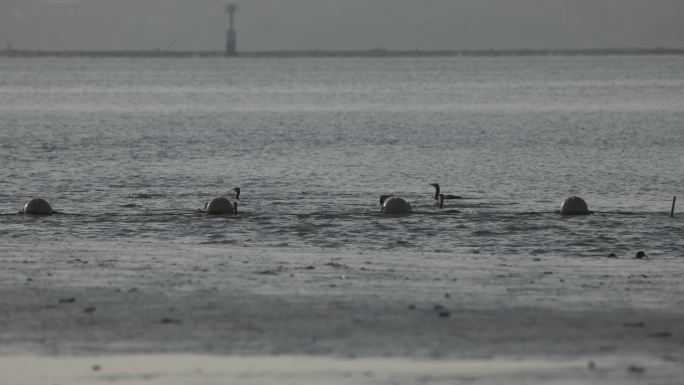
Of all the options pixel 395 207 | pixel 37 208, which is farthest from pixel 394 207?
pixel 37 208

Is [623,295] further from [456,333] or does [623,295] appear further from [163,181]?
[163,181]

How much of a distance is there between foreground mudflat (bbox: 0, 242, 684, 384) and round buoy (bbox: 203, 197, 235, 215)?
7910 millimetres

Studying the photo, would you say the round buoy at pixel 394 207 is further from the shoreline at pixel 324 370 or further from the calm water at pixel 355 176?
the shoreline at pixel 324 370

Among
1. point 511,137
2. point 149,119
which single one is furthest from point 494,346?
point 149,119

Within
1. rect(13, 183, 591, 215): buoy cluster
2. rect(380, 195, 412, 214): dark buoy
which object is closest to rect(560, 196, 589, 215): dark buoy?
rect(13, 183, 591, 215): buoy cluster

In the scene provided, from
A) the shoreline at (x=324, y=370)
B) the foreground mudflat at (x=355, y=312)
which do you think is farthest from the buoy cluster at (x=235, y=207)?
the shoreline at (x=324, y=370)

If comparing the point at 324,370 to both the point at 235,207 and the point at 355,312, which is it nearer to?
the point at 355,312

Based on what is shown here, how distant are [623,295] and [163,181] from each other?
28.8m

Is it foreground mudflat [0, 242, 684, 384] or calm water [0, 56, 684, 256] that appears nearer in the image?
foreground mudflat [0, 242, 684, 384]

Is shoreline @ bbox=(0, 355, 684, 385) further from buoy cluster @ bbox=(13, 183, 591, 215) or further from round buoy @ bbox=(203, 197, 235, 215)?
buoy cluster @ bbox=(13, 183, 591, 215)

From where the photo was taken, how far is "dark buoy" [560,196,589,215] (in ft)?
108

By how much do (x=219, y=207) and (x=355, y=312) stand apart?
15034 mm

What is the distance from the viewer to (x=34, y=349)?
15.9 m

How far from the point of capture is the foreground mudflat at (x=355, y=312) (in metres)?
15.4
